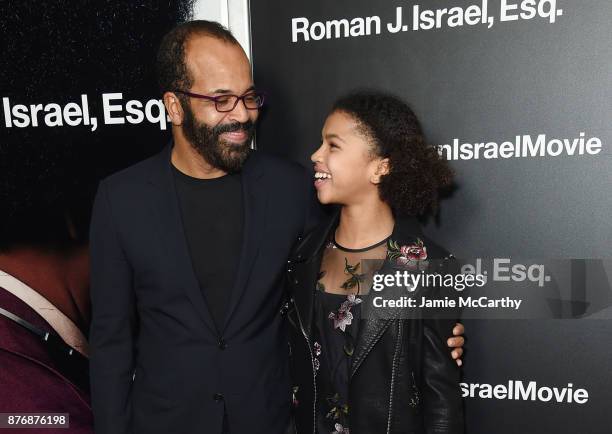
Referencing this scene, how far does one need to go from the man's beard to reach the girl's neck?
0.40 meters

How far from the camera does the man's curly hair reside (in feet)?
5.24

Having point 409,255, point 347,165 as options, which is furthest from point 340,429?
point 347,165

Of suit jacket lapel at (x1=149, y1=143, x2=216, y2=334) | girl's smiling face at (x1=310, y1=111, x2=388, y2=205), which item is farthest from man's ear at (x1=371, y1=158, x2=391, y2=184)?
suit jacket lapel at (x1=149, y1=143, x2=216, y2=334)

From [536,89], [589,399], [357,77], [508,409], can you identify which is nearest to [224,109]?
[357,77]

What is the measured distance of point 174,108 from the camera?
1711 mm

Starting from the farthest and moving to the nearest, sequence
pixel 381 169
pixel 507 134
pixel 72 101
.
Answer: pixel 72 101 < pixel 507 134 < pixel 381 169

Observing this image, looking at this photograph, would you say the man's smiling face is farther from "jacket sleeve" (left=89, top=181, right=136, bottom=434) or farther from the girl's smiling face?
"jacket sleeve" (left=89, top=181, right=136, bottom=434)

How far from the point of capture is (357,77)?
1.97 metres

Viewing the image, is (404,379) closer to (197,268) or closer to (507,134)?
(197,268)

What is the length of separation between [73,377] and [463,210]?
1.88 metres

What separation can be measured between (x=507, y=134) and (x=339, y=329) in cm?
100

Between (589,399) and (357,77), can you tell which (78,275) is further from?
(589,399)

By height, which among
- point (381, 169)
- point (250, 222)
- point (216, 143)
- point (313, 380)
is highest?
point (216, 143)

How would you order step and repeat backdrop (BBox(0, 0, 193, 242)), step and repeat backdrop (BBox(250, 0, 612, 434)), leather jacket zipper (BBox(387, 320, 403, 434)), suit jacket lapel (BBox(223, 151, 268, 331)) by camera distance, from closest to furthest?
leather jacket zipper (BBox(387, 320, 403, 434)), suit jacket lapel (BBox(223, 151, 268, 331)), step and repeat backdrop (BBox(250, 0, 612, 434)), step and repeat backdrop (BBox(0, 0, 193, 242))
